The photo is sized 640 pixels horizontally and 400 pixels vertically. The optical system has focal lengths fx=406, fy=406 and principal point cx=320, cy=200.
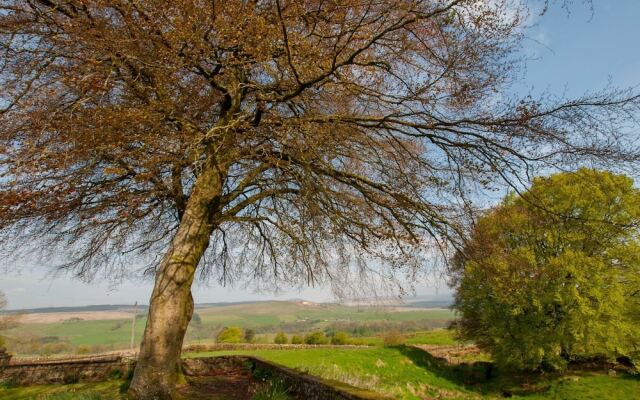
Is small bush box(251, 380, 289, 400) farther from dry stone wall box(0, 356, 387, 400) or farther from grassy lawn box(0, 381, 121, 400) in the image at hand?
grassy lawn box(0, 381, 121, 400)

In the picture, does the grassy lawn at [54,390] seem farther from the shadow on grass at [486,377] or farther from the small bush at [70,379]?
the shadow on grass at [486,377]

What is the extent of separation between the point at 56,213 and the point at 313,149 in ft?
18.9

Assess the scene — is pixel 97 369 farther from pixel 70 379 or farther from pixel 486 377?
pixel 486 377

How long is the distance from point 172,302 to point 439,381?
19.4 m

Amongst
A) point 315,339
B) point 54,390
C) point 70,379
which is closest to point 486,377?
point 315,339

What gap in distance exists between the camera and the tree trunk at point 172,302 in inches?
286

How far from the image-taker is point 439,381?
74.6 feet

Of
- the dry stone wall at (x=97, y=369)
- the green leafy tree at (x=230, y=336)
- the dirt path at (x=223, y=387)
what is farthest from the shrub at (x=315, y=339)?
the dirt path at (x=223, y=387)

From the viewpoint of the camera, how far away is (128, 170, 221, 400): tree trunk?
7.26 metres

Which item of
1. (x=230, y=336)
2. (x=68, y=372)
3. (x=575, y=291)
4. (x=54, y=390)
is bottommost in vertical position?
(x=230, y=336)

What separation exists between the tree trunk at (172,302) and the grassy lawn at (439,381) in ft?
37.1

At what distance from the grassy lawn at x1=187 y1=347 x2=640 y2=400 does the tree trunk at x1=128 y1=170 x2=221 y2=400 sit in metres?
11.3

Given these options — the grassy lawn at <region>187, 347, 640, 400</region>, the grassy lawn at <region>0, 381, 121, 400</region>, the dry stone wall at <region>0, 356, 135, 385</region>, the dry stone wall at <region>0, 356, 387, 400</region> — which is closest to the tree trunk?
the grassy lawn at <region>0, 381, 121, 400</region>

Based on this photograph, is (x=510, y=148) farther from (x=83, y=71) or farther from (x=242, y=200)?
(x=83, y=71)
